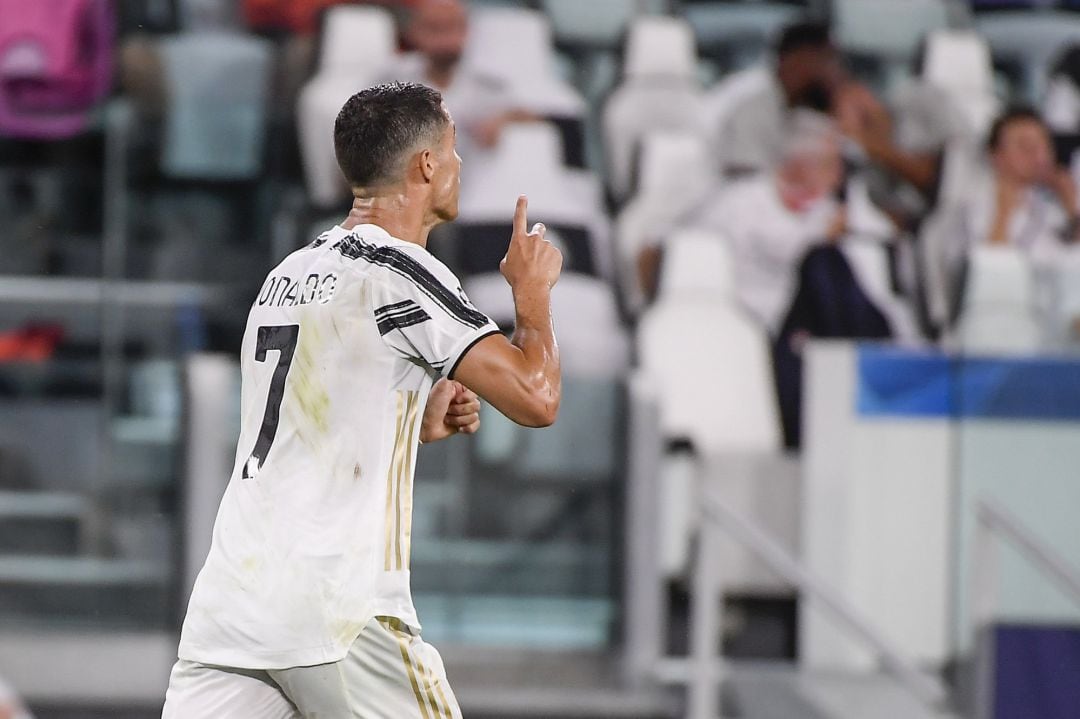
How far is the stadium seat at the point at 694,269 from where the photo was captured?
6.67m

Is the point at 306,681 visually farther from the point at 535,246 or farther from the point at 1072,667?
the point at 1072,667

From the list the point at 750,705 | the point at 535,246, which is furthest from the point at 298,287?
the point at 750,705

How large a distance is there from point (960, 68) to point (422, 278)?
523 centimetres

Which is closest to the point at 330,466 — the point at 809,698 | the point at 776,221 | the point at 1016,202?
the point at 809,698

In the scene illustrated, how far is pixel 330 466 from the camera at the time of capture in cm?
245

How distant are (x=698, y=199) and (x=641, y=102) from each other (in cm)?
48

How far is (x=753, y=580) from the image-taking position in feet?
21.5

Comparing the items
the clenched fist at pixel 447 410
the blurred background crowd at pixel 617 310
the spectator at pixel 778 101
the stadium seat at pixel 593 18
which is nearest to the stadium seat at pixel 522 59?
the blurred background crowd at pixel 617 310

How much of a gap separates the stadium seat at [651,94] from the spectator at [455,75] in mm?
406

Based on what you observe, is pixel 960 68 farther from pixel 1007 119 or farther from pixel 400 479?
pixel 400 479

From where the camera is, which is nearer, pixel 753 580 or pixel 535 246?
pixel 535 246

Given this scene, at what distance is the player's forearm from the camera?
2371mm

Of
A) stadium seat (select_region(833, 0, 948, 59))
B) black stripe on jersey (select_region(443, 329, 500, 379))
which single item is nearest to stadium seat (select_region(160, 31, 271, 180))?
stadium seat (select_region(833, 0, 948, 59))

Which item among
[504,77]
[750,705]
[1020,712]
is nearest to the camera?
[750,705]
